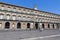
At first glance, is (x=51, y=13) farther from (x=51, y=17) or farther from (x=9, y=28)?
(x=9, y=28)

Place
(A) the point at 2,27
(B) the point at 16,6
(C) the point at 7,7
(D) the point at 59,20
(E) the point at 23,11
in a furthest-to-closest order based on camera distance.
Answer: (D) the point at 59,20
(E) the point at 23,11
(B) the point at 16,6
(C) the point at 7,7
(A) the point at 2,27

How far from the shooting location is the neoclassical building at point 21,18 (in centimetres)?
3140

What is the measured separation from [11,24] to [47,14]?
22.5m

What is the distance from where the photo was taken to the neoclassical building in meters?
31.4

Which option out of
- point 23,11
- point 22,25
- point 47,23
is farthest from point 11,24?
point 47,23

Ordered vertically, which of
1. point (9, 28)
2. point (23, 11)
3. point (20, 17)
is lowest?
point (9, 28)

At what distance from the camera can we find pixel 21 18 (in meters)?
36.1

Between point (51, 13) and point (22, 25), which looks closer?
point (22, 25)

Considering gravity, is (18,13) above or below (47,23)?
above

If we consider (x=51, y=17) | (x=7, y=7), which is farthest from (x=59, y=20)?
(x=7, y=7)

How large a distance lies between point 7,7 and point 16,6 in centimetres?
373

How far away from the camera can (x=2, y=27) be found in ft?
99.5

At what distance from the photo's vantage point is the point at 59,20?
56031 millimetres

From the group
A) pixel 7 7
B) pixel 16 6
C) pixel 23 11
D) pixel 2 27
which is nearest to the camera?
pixel 2 27
